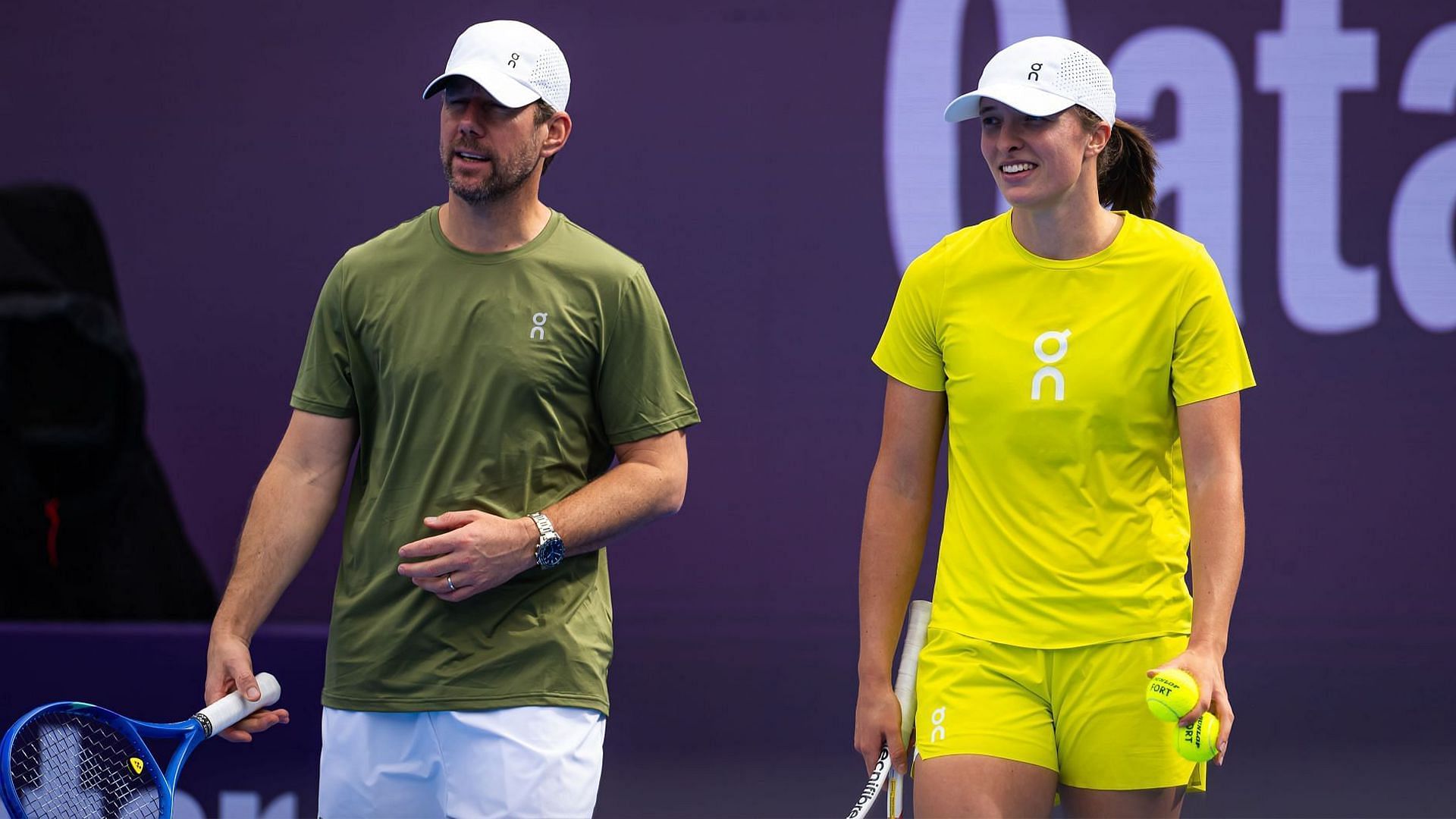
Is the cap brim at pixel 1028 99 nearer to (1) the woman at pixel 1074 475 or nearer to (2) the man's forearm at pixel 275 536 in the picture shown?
(1) the woman at pixel 1074 475

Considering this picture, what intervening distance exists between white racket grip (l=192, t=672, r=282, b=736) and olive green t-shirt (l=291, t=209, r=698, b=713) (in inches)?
3.9

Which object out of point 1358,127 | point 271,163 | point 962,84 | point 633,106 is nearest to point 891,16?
point 962,84

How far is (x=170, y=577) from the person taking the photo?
4.99 meters

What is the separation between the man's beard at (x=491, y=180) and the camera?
2828 mm

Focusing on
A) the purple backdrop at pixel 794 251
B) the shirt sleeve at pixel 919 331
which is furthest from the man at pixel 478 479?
the purple backdrop at pixel 794 251

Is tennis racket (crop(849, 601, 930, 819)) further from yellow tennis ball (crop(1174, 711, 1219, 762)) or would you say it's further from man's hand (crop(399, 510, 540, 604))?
man's hand (crop(399, 510, 540, 604))

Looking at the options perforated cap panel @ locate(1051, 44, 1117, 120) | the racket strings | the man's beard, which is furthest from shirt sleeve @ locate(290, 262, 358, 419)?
perforated cap panel @ locate(1051, 44, 1117, 120)

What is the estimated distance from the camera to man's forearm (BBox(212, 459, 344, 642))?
292cm

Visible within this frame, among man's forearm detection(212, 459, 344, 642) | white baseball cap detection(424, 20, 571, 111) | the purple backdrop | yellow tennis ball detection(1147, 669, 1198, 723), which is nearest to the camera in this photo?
yellow tennis ball detection(1147, 669, 1198, 723)

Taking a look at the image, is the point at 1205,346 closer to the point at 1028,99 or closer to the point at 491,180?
the point at 1028,99

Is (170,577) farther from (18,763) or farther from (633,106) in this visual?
(18,763)

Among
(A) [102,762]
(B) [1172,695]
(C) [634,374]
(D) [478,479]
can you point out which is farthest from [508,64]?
(B) [1172,695]

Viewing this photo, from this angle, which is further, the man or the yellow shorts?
the man

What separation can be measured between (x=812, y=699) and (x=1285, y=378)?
1.60m
